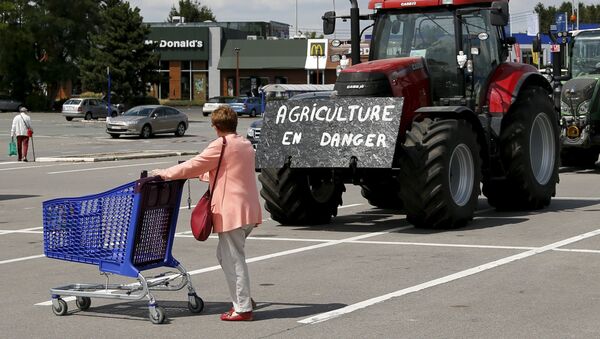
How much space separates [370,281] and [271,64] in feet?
285

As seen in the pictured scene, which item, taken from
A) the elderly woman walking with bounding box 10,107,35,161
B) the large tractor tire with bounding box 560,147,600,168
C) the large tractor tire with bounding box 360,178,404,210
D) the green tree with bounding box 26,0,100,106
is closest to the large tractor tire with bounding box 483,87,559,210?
the large tractor tire with bounding box 360,178,404,210

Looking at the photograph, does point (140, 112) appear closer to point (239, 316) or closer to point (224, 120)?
point (224, 120)

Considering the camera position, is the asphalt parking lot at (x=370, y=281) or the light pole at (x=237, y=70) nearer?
the asphalt parking lot at (x=370, y=281)

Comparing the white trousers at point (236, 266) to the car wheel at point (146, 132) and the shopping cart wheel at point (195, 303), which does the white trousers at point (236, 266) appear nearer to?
the shopping cart wheel at point (195, 303)

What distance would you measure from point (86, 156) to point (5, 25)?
182 ft

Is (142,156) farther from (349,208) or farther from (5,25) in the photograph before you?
(5,25)

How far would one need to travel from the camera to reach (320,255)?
1278cm

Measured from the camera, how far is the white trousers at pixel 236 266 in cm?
893

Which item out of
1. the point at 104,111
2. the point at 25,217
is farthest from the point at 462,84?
the point at 104,111

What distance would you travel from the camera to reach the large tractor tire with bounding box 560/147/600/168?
84.9 feet

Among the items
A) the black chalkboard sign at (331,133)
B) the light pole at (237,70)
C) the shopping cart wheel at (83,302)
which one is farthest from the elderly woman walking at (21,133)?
the light pole at (237,70)

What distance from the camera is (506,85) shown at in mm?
16984

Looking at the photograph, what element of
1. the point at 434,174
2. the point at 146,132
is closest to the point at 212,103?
the point at 146,132

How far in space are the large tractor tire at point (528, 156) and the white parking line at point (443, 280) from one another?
2556 mm
